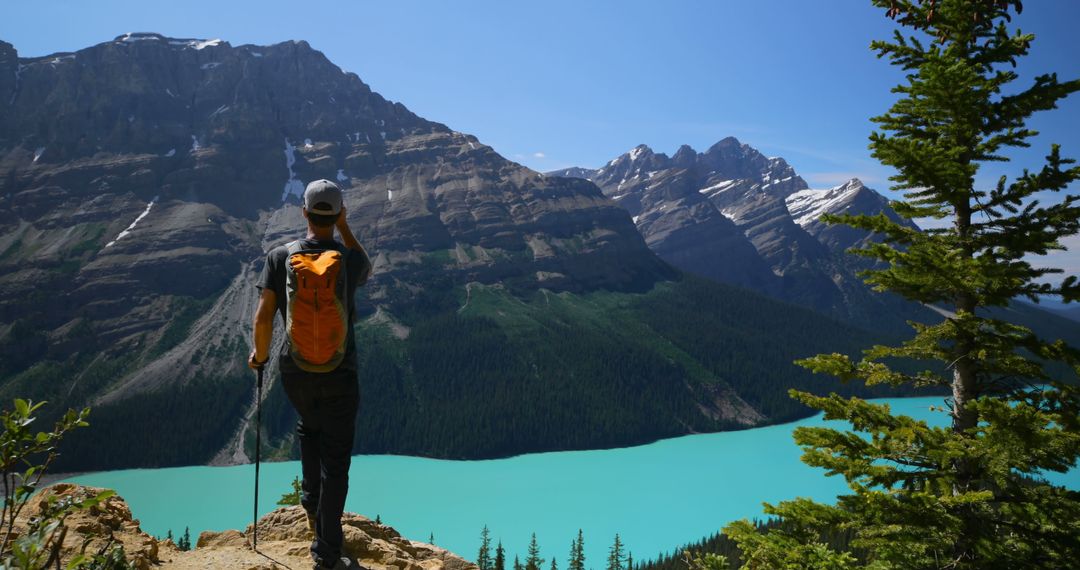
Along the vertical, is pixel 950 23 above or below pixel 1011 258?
above

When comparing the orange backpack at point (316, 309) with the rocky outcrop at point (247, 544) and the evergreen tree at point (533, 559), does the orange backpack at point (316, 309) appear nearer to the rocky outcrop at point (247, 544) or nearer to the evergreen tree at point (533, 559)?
the rocky outcrop at point (247, 544)

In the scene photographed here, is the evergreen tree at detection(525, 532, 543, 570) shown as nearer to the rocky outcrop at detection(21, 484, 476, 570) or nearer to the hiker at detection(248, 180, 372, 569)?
the rocky outcrop at detection(21, 484, 476, 570)

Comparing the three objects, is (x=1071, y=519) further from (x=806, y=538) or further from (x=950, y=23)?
(x=950, y=23)

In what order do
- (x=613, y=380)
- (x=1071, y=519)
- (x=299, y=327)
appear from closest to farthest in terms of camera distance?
(x=299, y=327)
(x=1071, y=519)
(x=613, y=380)

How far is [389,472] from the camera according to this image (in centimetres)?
13525

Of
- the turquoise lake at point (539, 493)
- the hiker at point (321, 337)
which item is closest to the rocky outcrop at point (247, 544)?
the hiker at point (321, 337)

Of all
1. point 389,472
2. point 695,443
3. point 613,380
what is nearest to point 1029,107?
point 389,472

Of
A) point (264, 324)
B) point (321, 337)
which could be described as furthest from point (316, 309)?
point (264, 324)

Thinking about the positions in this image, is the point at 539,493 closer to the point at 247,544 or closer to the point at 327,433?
the point at 247,544

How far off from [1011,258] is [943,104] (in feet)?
7.54

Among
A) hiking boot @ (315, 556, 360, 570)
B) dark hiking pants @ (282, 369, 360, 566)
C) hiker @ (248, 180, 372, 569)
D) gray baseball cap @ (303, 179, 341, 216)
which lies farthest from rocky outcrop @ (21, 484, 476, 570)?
gray baseball cap @ (303, 179, 341, 216)

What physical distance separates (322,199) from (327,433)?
7.87ft

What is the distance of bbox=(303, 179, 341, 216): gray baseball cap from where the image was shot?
21.5ft

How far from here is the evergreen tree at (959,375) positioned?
7.71 metres
